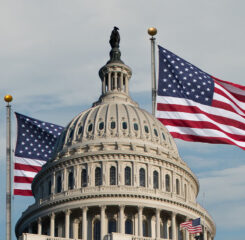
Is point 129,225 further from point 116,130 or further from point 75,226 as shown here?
point 116,130

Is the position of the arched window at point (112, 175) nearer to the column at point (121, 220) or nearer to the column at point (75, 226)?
the column at point (121, 220)

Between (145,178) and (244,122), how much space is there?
44.3 m

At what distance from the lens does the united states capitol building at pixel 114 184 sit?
4579 inches

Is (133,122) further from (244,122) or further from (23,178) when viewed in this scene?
(244,122)

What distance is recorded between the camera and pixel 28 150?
4323 inches

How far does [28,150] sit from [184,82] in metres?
35.6

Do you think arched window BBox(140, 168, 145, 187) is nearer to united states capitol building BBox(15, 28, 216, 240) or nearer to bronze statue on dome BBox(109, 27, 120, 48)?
united states capitol building BBox(15, 28, 216, 240)

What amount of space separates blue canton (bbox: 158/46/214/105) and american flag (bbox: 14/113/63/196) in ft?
96.0

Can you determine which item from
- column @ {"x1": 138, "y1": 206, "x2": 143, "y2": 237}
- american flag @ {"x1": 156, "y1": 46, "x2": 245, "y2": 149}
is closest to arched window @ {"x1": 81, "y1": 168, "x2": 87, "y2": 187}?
column @ {"x1": 138, "y1": 206, "x2": 143, "y2": 237}

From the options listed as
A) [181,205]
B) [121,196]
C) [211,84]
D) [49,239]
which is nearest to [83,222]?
[121,196]

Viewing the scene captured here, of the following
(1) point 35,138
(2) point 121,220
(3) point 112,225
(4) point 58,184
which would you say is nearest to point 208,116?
(1) point 35,138

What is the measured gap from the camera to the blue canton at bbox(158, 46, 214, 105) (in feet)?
258

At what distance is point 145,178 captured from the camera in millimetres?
120375

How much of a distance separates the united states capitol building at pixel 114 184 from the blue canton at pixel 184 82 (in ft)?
126
